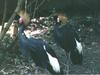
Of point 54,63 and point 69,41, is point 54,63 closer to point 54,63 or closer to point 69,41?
point 54,63

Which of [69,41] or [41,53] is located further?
[69,41]

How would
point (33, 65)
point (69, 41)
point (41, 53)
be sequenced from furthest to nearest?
1. point (33, 65)
2. point (69, 41)
3. point (41, 53)

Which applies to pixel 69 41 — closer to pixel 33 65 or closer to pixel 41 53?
pixel 33 65

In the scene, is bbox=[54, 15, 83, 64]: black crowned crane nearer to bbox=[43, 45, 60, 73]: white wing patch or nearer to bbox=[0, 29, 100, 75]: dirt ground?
bbox=[0, 29, 100, 75]: dirt ground

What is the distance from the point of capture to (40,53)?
24.1 feet

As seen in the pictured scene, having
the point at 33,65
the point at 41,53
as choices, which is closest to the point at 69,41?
the point at 33,65

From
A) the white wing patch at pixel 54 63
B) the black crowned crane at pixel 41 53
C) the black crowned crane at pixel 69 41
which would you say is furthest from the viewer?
the black crowned crane at pixel 69 41

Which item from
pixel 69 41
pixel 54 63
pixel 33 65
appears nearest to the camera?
pixel 54 63

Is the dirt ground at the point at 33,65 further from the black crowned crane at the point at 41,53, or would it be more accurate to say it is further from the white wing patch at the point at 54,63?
the white wing patch at the point at 54,63

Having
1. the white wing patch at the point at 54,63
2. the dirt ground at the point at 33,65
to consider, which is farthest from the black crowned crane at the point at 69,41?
the white wing patch at the point at 54,63

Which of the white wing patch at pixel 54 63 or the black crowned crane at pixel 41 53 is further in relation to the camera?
the black crowned crane at pixel 41 53

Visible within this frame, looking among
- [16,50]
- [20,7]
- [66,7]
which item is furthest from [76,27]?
[20,7]

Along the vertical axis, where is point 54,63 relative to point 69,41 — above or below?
below

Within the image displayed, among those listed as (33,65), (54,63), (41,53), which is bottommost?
(33,65)
